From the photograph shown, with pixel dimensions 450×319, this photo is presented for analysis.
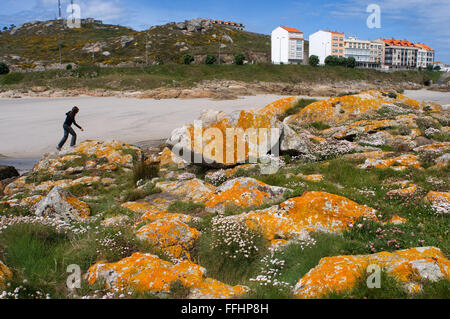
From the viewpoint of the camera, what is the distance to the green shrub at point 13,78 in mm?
62000

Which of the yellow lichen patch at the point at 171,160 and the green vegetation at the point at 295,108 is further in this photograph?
the green vegetation at the point at 295,108

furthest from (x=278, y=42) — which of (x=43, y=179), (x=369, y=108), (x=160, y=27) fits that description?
(x=43, y=179)

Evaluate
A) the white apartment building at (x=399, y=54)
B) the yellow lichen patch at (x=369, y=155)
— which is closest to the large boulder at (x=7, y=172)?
the yellow lichen patch at (x=369, y=155)

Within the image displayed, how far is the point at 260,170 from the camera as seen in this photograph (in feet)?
31.0

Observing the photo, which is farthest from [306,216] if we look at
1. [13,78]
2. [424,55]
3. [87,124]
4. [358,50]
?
[424,55]

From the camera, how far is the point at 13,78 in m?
63.1

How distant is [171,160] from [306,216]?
7015 mm

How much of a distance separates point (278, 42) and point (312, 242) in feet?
392

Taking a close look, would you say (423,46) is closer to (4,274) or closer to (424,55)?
(424,55)

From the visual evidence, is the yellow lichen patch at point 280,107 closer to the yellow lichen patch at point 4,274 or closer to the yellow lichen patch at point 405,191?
the yellow lichen patch at point 405,191

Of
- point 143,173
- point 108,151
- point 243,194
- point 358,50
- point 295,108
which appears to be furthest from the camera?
point 358,50

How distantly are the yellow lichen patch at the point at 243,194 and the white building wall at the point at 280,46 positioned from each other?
359 ft

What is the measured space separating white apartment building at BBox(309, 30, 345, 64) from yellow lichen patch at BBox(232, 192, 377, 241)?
119508 millimetres
